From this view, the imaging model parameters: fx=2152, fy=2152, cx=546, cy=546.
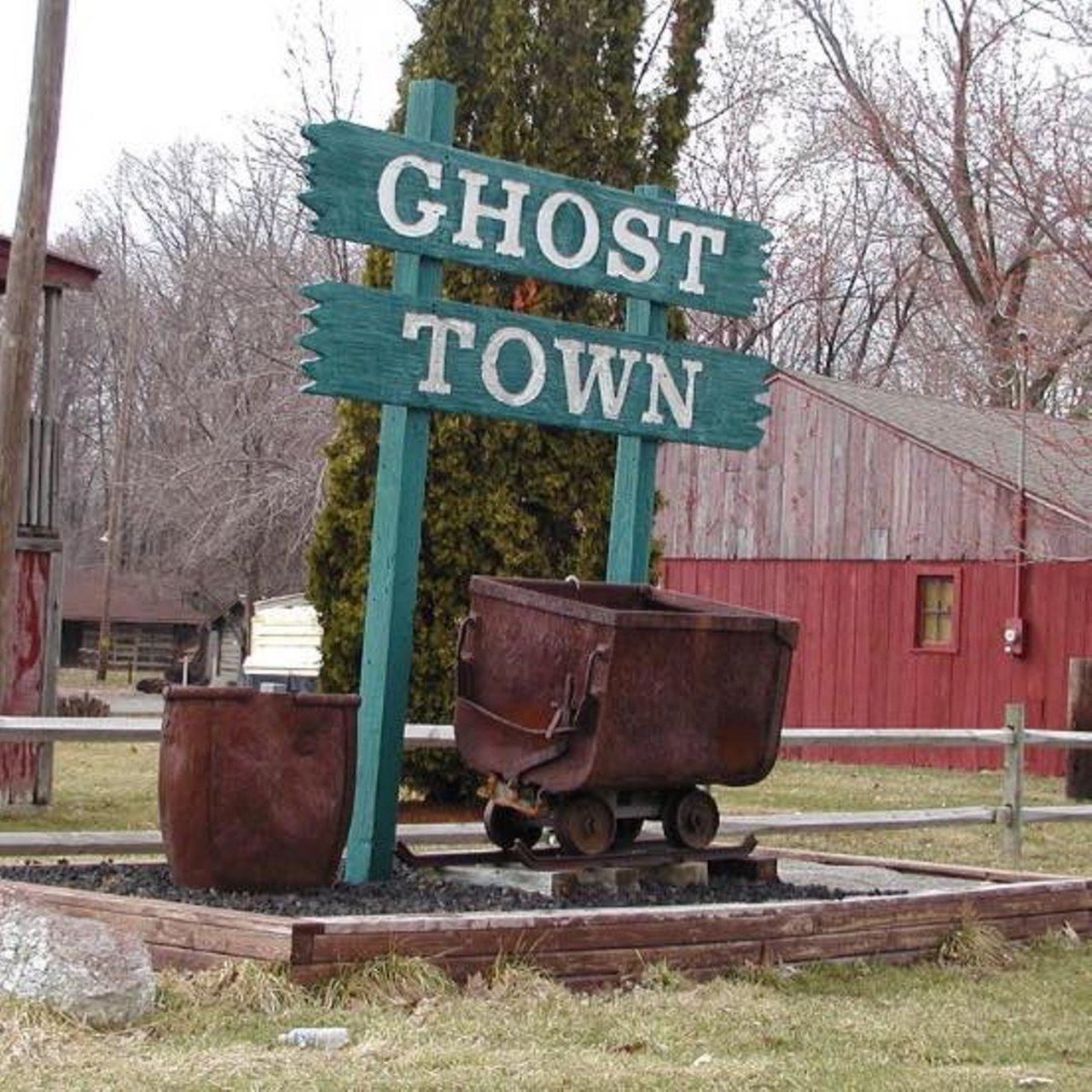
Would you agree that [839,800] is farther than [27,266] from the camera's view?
Yes

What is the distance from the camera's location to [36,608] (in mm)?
17438

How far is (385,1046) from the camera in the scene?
6.33 m

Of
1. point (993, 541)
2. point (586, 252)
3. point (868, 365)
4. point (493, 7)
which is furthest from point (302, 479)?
point (586, 252)

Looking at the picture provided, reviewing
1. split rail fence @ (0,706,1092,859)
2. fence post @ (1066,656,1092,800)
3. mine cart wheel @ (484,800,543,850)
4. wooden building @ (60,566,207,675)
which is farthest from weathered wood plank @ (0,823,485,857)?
wooden building @ (60,566,207,675)

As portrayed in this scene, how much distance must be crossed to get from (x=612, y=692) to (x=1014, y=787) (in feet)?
20.8

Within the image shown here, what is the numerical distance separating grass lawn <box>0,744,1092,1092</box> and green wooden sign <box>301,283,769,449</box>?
2.72 meters

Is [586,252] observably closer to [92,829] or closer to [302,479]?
[92,829]

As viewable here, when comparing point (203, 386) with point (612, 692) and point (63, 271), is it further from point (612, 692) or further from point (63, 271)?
point (612, 692)

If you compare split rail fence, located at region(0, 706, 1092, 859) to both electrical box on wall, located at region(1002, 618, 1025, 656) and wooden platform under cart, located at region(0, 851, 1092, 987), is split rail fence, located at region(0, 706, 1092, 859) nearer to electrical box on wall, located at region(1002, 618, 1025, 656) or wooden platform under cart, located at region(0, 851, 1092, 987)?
wooden platform under cart, located at region(0, 851, 1092, 987)

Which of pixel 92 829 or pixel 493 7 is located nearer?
pixel 92 829

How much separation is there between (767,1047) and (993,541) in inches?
719

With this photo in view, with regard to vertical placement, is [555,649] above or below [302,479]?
below

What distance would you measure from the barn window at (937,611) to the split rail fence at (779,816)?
9.60m

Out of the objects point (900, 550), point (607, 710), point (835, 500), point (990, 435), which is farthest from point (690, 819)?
point (990, 435)
